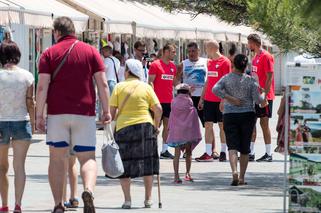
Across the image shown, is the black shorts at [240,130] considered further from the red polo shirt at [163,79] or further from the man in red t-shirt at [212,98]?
the red polo shirt at [163,79]

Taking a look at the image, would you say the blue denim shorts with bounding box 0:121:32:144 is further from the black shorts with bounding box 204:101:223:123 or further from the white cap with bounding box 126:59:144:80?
the black shorts with bounding box 204:101:223:123

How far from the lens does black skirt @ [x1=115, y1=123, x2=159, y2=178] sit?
12617mm

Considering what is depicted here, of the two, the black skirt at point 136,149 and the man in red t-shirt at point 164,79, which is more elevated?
the man in red t-shirt at point 164,79

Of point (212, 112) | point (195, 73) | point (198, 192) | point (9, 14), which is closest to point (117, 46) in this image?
point (9, 14)

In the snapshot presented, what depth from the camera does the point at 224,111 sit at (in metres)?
15.4

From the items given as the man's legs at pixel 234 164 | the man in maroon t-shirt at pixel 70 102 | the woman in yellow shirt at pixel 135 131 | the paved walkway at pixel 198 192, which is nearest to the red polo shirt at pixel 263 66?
the paved walkway at pixel 198 192

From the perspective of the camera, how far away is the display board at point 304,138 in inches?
427

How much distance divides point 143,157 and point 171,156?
651 centimetres

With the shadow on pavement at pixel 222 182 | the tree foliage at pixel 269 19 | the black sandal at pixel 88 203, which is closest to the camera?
the black sandal at pixel 88 203

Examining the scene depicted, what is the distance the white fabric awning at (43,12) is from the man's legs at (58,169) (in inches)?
377

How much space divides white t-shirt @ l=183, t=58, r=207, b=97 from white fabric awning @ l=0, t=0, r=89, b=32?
3.47m

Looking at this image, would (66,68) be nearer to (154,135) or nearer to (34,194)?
(154,135)

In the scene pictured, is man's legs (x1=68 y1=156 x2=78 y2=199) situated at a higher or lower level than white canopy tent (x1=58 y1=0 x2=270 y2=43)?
lower

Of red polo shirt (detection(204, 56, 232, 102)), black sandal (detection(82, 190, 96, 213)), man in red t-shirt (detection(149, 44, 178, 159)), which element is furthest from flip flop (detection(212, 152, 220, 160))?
black sandal (detection(82, 190, 96, 213))
